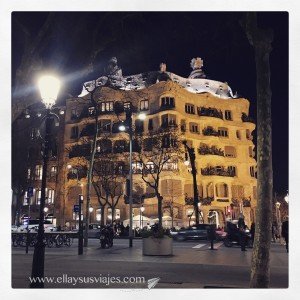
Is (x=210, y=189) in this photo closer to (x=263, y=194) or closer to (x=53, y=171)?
(x=53, y=171)

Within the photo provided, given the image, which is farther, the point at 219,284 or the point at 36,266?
the point at 219,284

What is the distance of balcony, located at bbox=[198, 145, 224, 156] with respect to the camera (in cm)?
5147

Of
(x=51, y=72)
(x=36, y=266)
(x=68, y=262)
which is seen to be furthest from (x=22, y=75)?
(x=68, y=262)

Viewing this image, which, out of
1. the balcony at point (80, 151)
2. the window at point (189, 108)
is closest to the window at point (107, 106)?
the balcony at point (80, 151)

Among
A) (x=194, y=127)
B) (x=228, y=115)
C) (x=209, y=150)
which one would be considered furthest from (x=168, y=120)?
(x=228, y=115)

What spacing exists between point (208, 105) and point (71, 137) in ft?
61.1

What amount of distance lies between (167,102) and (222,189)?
13000mm

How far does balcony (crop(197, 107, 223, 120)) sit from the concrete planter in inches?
1542

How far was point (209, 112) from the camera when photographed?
5400 centimetres

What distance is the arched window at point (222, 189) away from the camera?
5228 cm

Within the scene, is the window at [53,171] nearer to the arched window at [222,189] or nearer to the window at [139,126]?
the window at [139,126]

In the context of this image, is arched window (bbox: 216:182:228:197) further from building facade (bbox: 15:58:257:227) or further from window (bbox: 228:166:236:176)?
window (bbox: 228:166:236:176)

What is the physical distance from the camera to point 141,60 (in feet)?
40.3
